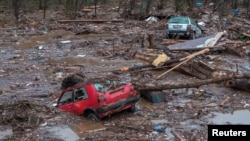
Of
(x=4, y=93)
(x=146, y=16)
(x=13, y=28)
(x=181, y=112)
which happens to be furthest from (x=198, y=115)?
(x=146, y=16)

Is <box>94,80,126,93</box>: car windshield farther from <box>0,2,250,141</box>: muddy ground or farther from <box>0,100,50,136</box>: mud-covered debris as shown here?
<box>0,100,50,136</box>: mud-covered debris

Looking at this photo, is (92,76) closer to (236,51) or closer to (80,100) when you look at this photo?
(80,100)

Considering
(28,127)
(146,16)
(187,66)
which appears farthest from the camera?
(146,16)

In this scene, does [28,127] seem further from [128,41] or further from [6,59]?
[128,41]

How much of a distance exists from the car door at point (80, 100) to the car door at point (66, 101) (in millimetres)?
179

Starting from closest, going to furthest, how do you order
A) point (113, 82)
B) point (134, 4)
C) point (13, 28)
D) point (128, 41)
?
point (113, 82) < point (128, 41) < point (13, 28) < point (134, 4)

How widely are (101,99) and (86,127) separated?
884 mm

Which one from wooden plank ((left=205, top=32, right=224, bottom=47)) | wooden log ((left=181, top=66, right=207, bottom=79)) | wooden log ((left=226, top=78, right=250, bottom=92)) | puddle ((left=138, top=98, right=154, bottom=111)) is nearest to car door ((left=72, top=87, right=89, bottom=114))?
puddle ((left=138, top=98, right=154, bottom=111))

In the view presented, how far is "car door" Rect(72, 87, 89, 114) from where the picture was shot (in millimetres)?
11672

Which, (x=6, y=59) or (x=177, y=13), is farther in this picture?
(x=177, y=13)

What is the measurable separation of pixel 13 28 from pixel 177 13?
14.4 metres

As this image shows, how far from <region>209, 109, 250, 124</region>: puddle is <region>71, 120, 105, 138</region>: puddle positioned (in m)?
3.16

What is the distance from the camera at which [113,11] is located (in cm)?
4150

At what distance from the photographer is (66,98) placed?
494 inches
